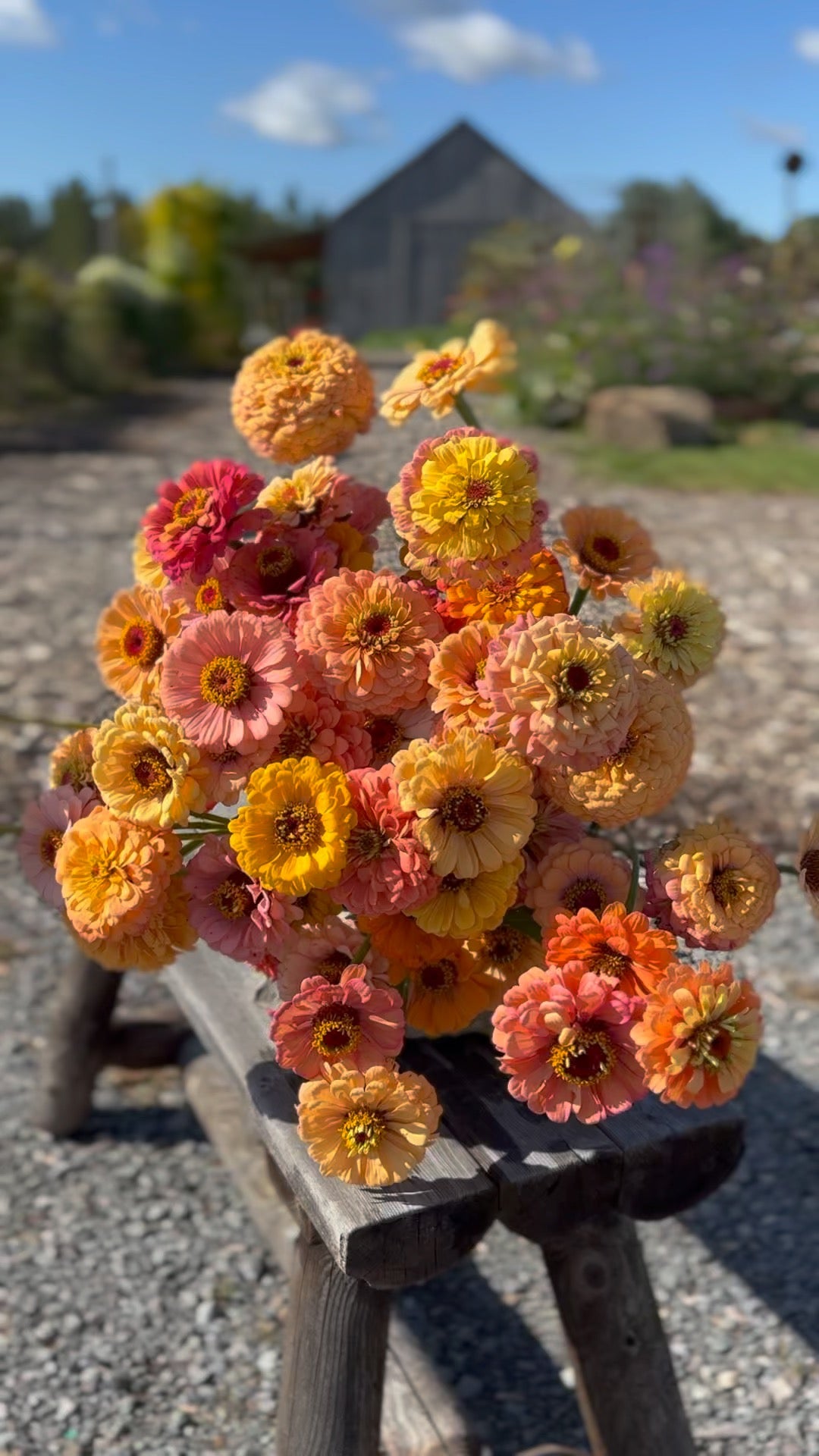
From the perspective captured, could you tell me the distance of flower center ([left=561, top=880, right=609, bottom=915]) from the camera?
48.3 inches

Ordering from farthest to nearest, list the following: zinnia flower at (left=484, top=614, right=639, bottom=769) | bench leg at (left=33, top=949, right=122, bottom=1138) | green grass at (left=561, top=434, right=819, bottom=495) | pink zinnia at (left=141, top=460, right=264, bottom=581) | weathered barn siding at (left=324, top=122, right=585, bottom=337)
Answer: weathered barn siding at (left=324, top=122, right=585, bottom=337)
green grass at (left=561, top=434, right=819, bottom=495)
bench leg at (left=33, top=949, right=122, bottom=1138)
pink zinnia at (left=141, top=460, right=264, bottom=581)
zinnia flower at (left=484, top=614, right=639, bottom=769)

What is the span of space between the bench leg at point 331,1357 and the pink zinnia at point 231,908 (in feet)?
1.32

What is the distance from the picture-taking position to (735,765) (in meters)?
4.39

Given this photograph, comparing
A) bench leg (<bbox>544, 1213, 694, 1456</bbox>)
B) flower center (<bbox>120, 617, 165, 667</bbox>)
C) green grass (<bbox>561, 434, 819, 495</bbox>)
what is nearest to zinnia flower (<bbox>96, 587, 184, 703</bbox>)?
flower center (<bbox>120, 617, 165, 667</bbox>)

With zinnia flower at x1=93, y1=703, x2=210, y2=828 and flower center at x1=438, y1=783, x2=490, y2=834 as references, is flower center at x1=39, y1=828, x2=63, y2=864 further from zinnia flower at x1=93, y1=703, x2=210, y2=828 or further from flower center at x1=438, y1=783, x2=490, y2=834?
flower center at x1=438, y1=783, x2=490, y2=834

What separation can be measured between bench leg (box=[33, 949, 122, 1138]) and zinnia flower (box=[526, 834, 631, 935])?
1.46 metres

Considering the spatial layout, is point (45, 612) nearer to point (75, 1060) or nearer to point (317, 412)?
point (75, 1060)

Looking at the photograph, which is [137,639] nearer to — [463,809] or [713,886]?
[463,809]

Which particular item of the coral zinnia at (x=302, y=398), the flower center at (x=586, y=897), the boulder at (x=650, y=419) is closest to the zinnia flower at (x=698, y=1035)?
the flower center at (x=586, y=897)

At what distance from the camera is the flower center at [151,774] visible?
1.20 metres

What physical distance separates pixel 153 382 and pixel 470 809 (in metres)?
15.3

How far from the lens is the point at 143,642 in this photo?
1381 millimetres

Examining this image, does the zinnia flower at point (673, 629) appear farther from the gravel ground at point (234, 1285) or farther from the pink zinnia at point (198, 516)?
the gravel ground at point (234, 1285)

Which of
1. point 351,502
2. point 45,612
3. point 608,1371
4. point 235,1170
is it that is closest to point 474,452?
point 351,502
